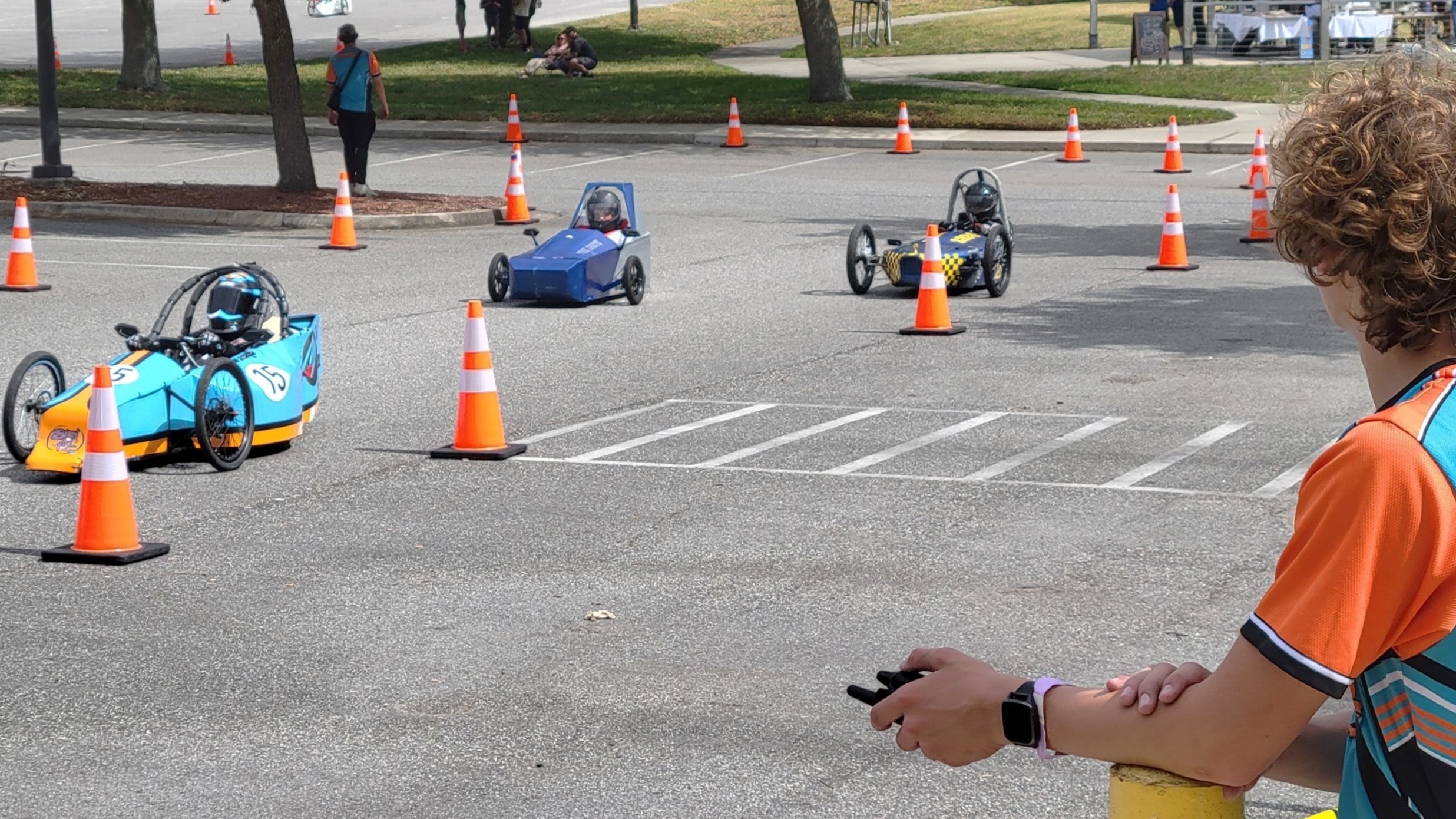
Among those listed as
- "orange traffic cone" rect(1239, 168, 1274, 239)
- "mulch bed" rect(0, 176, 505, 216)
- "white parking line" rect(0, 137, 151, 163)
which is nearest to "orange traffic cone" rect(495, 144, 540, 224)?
"mulch bed" rect(0, 176, 505, 216)

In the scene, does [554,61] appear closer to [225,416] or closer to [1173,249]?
[1173,249]

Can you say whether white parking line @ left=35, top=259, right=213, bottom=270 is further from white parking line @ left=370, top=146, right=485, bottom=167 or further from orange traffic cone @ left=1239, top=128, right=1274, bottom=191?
orange traffic cone @ left=1239, top=128, right=1274, bottom=191

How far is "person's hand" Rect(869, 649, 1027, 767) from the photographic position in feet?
7.50

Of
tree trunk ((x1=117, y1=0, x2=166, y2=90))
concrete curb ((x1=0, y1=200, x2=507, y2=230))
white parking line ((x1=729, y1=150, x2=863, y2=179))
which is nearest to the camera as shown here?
concrete curb ((x1=0, y1=200, x2=507, y2=230))

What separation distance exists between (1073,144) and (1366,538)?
82.8 ft

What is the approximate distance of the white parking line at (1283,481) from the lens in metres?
8.84

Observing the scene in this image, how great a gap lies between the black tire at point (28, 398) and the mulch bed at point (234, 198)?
35.8 ft

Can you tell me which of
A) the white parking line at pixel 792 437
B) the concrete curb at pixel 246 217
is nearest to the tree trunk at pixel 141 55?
the concrete curb at pixel 246 217

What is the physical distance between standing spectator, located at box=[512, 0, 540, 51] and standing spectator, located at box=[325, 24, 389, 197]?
20.7m

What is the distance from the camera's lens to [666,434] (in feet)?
34.0

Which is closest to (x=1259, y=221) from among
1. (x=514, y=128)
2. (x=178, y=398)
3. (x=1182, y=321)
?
(x=1182, y=321)

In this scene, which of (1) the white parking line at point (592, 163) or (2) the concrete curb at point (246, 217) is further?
(1) the white parking line at point (592, 163)

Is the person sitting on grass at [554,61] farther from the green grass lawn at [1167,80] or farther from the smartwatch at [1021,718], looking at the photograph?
the smartwatch at [1021,718]

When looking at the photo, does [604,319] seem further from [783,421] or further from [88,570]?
[88,570]
